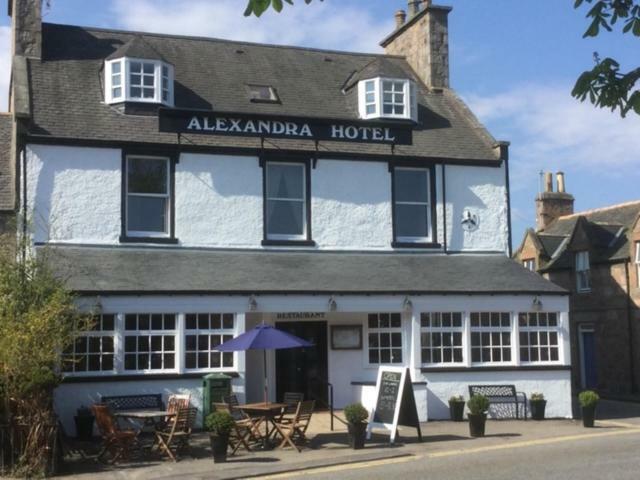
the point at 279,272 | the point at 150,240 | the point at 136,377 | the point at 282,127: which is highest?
the point at 282,127

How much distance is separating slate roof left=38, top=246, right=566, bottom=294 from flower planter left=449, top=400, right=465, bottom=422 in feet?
8.35

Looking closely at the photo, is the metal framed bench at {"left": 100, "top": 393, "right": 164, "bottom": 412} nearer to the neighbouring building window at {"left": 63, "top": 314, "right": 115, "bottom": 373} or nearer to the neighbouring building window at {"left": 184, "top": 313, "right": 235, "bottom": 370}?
the neighbouring building window at {"left": 63, "top": 314, "right": 115, "bottom": 373}

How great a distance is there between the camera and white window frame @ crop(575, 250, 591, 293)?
29.6m

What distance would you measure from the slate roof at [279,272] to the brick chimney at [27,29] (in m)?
5.80

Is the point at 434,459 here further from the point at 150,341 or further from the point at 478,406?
the point at 150,341

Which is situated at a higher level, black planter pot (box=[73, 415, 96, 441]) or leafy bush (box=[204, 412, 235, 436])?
leafy bush (box=[204, 412, 235, 436])

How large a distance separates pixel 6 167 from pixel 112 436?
32.3ft

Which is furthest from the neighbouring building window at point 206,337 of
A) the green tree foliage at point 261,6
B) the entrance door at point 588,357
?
the entrance door at point 588,357

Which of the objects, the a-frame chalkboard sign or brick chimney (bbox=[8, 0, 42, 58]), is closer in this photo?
the a-frame chalkboard sign

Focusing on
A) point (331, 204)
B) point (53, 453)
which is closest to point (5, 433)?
point (53, 453)

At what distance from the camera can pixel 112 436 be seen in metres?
14.0

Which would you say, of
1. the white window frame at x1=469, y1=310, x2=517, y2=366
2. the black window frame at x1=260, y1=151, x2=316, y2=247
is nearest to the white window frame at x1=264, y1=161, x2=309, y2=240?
the black window frame at x1=260, y1=151, x2=316, y2=247

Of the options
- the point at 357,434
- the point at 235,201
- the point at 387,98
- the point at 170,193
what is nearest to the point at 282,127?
the point at 235,201

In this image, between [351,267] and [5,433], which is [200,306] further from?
[5,433]
